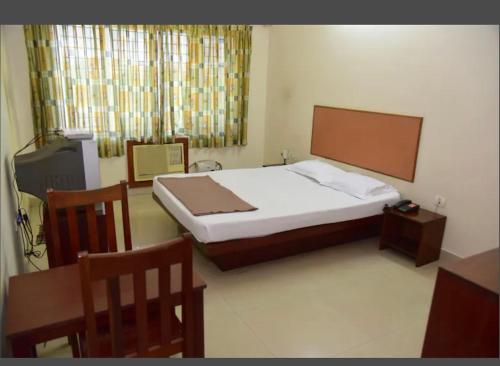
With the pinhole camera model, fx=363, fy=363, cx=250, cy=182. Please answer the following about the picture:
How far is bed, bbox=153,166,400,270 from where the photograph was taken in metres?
2.44

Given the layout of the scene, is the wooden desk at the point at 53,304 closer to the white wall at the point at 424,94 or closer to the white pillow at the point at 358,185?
the white wall at the point at 424,94

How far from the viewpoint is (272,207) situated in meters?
2.76

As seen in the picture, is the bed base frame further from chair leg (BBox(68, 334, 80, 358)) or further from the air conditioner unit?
the air conditioner unit

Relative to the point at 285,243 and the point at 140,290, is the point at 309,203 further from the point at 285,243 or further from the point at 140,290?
the point at 140,290

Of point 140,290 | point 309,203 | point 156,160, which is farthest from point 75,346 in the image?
point 156,160

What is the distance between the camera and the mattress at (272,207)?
2.44 m

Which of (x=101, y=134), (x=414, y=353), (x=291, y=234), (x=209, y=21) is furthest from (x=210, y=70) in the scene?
(x=414, y=353)

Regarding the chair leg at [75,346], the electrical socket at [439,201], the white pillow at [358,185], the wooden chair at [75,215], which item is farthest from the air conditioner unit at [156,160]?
the electrical socket at [439,201]

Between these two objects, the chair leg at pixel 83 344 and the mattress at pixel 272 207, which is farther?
the mattress at pixel 272 207

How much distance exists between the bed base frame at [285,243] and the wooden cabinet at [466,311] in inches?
52.8

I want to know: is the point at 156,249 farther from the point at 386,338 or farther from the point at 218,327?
the point at 386,338

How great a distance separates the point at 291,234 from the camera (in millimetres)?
2660

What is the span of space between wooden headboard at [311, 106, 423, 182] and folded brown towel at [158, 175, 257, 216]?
4.34 feet

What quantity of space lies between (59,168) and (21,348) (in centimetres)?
109
